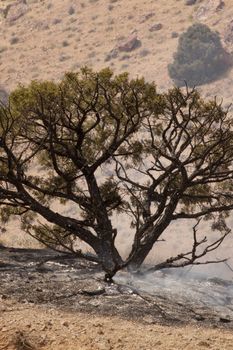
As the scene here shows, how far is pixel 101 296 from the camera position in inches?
368

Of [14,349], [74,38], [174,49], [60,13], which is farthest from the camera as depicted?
[60,13]

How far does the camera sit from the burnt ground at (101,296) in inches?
339

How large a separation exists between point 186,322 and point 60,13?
6575 centimetres

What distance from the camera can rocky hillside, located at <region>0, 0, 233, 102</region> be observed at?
57125mm

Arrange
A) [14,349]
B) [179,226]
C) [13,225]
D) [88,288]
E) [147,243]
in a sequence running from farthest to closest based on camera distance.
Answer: [13,225]
[179,226]
[147,243]
[88,288]
[14,349]

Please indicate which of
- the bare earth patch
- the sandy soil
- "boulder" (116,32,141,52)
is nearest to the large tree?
the bare earth patch

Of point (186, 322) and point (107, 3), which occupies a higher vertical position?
point (107, 3)

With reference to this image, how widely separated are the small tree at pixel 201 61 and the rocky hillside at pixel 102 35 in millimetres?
1368

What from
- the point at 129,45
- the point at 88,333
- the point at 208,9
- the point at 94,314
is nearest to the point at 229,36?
the point at 208,9

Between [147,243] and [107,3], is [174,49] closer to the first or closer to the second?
[107,3]

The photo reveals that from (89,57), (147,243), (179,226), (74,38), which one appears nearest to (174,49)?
(89,57)

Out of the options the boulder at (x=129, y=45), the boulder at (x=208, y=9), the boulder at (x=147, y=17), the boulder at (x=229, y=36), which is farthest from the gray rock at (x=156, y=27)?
the boulder at (x=229, y=36)

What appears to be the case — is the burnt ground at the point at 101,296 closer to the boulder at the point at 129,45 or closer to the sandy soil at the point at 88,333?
the sandy soil at the point at 88,333

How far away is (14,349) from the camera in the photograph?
626cm
